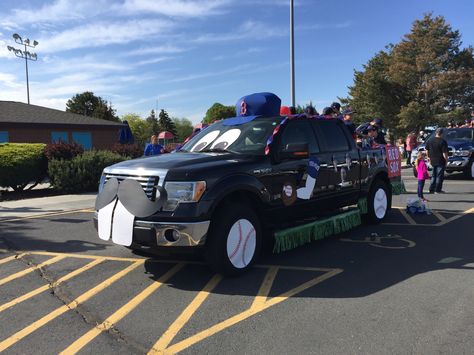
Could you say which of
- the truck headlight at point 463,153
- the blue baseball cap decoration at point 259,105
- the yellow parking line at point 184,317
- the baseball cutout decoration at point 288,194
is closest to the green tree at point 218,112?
the truck headlight at point 463,153

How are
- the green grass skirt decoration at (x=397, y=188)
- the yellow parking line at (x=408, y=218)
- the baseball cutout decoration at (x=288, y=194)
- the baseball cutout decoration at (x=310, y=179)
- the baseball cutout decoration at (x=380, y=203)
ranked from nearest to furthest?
the baseball cutout decoration at (x=288, y=194), the baseball cutout decoration at (x=310, y=179), the baseball cutout decoration at (x=380, y=203), the yellow parking line at (x=408, y=218), the green grass skirt decoration at (x=397, y=188)

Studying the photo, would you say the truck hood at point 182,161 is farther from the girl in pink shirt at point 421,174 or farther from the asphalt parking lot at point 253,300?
the girl in pink shirt at point 421,174

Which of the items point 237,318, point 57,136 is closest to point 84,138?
point 57,136

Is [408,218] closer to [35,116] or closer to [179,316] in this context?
[179,316]

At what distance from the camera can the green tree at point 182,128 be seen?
93.7 metres

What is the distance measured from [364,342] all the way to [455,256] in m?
2.93

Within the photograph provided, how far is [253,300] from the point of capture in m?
4.28

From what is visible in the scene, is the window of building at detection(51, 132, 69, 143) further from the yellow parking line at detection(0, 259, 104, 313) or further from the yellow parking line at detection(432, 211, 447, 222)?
the yellow parking line at detection(432, 211, 447, 222)

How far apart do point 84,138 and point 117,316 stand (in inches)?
923

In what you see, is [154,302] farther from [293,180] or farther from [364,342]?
[293,180]

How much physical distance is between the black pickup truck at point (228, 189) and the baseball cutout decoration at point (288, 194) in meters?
A: 0.01

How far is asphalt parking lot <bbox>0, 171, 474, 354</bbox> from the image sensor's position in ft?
11.2

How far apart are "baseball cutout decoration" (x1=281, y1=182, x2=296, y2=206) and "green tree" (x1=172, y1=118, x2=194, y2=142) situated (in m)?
86.9

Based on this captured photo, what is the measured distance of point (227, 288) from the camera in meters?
4.62
